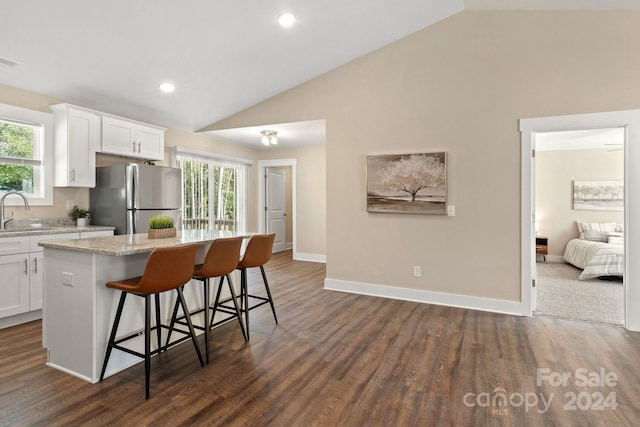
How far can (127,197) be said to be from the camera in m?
4.17

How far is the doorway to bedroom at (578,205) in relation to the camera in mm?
5566

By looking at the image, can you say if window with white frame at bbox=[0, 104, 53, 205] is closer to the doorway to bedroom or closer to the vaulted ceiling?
the vaulted ceiling

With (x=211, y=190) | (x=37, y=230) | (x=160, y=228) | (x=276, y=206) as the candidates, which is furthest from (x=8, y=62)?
(x=276, y=206)

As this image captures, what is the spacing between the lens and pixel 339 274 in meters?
4.76

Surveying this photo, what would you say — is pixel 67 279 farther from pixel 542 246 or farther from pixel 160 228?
pixel 542 246

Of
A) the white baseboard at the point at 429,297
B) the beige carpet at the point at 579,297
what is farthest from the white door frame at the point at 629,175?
the white baseboard at the point at 429,297

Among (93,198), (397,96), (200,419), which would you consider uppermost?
(397,96)

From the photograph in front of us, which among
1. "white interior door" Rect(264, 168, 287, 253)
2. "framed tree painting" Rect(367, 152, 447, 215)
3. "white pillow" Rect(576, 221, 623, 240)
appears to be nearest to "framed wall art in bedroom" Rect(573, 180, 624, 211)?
"white pillow" Rect(576, 221, 623, 240)

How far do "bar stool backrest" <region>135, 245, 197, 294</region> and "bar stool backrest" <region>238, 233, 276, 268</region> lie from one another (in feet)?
2.41

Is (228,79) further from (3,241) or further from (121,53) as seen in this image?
(3,241)

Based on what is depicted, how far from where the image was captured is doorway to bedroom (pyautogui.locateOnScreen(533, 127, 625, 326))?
5.57 meters

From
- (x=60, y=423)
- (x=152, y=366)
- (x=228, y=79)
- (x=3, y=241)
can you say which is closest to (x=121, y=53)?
(x=228, y=79)

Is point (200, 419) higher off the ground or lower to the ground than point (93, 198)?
lower

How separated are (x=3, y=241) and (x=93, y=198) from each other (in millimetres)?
1277
